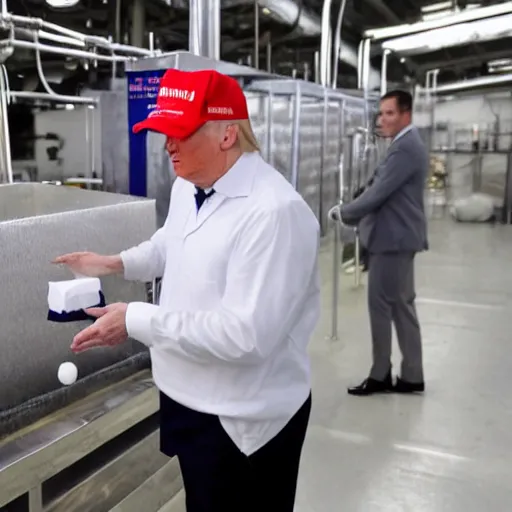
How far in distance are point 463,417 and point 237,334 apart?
1.84 metres

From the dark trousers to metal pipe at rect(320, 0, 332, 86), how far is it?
11.6 ft

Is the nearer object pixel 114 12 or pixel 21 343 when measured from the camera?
pixel 21 343

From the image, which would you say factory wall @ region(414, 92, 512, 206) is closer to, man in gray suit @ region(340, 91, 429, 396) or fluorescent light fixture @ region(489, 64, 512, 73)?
fluorescent light fixture @ region(489, 64, 512, 73)

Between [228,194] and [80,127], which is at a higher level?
[80,127]

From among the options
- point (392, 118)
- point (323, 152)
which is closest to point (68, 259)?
point (392, 118)

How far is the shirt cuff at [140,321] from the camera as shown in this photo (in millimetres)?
1009

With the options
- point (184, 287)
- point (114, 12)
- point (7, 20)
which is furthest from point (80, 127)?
point (184, 287)

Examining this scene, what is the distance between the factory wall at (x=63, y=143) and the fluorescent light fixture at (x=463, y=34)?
3.12 m

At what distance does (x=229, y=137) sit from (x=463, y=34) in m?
5.05

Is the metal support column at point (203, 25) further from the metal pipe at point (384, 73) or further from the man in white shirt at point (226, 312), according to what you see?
the metal pipe at point (384, 73)

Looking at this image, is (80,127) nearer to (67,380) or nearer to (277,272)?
(67,380)

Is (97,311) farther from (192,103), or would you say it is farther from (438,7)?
(438,7)

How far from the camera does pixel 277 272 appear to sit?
980 mm

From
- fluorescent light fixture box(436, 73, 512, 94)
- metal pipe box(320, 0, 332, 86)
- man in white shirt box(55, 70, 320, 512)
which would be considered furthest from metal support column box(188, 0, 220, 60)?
fluorescent light fixture box(436, 73, 512, 94)
